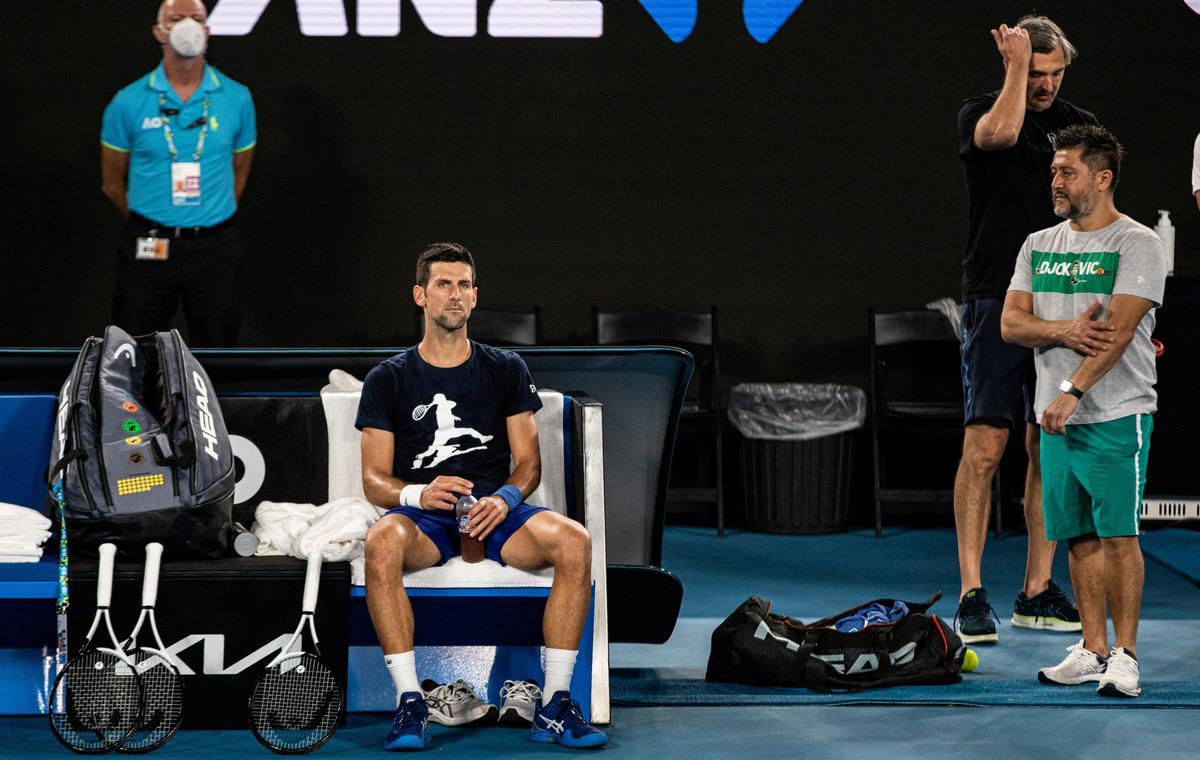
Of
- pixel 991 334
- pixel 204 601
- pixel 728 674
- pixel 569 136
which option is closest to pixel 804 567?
pixel 991 334

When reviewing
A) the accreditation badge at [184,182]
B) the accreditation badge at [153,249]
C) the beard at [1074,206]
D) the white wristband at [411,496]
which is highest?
the accreditation badge at [184,182]

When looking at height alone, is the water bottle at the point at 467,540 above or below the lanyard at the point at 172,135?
below

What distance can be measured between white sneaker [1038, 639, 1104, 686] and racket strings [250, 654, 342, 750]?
77.3 inches

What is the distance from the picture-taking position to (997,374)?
15.9 ft

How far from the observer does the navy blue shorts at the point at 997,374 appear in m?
4.86

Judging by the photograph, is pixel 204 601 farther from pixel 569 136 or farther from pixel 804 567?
pixel 569 136

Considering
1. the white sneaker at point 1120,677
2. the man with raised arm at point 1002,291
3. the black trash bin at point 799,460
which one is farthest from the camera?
the black trash bin at point 799,460

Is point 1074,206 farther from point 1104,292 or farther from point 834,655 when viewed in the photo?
point 834,655

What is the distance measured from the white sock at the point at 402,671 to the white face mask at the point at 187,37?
143 inches

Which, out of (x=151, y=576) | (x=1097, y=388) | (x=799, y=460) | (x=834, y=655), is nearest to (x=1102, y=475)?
(x=1097, y=388)

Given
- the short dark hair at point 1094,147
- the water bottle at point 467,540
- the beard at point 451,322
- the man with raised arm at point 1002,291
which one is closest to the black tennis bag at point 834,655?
the man with raised arm at point 1002,291

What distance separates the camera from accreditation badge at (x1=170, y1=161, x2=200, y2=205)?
6332 millimetres

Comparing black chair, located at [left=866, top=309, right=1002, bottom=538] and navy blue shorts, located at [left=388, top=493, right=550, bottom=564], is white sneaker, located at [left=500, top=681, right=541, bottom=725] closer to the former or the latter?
navy blue shorts, located at [left=388, top=493, right=550, bottom=564]

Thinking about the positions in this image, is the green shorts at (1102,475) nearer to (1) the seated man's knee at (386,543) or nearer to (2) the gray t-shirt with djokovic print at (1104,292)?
(2) the gray t-shirt with djokovic print at (1104,292)
